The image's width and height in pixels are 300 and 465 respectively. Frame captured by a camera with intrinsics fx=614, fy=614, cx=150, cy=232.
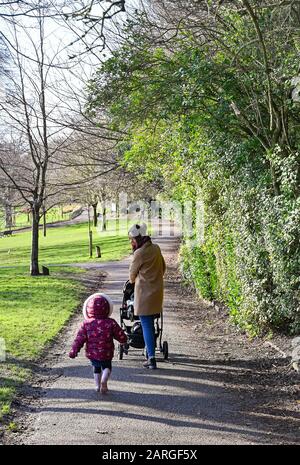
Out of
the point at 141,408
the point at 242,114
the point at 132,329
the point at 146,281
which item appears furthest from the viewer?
the point at 242,114

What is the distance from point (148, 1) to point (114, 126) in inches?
156

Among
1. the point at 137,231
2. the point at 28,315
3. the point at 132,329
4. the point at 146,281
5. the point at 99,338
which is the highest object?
the point at 137,231

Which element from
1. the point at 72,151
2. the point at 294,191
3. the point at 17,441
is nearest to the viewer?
the point at 17,441

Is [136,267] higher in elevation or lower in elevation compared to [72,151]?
lower

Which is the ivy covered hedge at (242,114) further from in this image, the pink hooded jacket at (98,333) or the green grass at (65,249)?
the green grass at (65,249)

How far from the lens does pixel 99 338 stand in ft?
24.3

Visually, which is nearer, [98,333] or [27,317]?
[98,333]

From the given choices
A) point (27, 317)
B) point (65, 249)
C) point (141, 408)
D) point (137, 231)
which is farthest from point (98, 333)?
point (65, 249)

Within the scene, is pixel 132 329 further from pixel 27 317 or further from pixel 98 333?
pixel 27 317

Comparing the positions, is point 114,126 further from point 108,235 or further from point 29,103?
point 108,235

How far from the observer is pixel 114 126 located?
13008mm

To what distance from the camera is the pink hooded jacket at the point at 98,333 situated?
738cm

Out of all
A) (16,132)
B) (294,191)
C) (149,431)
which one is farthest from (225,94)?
(16,132)

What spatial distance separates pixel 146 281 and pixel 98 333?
1.61 metres
